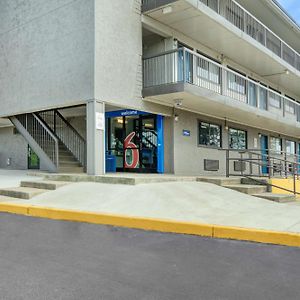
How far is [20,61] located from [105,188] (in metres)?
8.37

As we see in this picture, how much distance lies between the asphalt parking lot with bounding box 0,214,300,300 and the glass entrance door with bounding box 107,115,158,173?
8.73 m

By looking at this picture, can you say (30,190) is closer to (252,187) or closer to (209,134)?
(252,187)

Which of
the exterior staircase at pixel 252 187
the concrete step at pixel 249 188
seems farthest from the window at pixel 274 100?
the concrete step at pixel 249 188

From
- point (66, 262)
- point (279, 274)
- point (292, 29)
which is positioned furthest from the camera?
point (292, 29)

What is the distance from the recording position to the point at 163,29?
1437cm

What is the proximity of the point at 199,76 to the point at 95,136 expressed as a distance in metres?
5.80

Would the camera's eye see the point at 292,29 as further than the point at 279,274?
Yes

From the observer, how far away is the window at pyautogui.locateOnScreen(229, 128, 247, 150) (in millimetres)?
19764

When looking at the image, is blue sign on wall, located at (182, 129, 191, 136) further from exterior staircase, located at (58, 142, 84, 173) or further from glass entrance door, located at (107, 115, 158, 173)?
exterior staircase, located at (58, 142, 84, 173)

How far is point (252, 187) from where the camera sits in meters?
10.9

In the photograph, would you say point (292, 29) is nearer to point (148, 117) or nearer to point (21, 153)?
point (148, 117)

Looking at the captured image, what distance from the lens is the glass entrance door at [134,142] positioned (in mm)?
15156

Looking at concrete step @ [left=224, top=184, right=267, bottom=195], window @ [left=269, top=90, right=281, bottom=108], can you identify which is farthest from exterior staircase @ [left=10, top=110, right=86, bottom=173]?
window @ [left=269, top=90, right=281, bottom=108]

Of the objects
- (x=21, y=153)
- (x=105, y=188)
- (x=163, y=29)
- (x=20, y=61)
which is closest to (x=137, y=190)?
(x=105, y=188)
